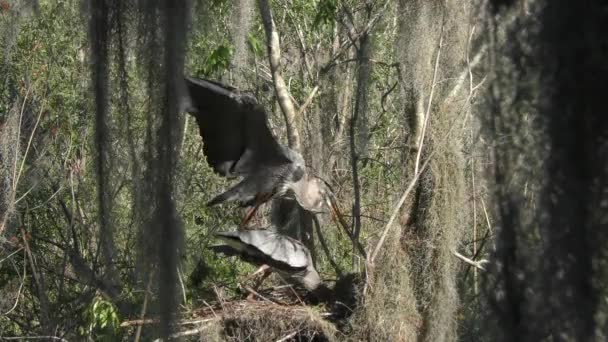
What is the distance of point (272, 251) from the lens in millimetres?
4023

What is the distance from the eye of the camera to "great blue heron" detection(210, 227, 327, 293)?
4.00 m

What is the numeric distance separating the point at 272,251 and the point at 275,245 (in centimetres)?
4

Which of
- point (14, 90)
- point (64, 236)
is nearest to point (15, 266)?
point (64, 236)

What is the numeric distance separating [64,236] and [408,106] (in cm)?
194

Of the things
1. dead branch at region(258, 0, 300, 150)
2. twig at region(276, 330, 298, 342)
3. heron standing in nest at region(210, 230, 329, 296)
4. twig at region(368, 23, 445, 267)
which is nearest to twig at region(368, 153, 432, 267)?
twig at region(368, 23, 445, 267)

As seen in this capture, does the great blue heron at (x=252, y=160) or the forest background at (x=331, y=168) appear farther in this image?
the great blue heron at (x=252, y=160)

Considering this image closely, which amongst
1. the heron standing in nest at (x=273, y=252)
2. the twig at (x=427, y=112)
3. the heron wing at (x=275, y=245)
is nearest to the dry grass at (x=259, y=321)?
the heron standing in nest at (x=273, y=252)

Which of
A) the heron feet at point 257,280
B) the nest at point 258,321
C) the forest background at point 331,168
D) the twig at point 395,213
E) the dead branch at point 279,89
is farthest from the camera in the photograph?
the dead branch at point 279,89

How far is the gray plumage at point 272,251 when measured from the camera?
13.1 feet

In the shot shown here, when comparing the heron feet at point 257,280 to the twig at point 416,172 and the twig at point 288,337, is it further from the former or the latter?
the twig at point 416,172

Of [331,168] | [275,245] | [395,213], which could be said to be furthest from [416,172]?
[331,168]

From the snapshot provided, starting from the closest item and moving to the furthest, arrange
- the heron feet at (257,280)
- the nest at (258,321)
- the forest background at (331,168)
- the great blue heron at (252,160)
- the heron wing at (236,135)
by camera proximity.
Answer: the forest background at (331,168), the heron wing at (236,135), the great blue heron at (252,160), the nest at (258,321), the heron feet at (257,280)

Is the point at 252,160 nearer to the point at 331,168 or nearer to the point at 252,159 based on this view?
the point at 252,159

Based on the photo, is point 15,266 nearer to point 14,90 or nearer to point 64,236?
point 64,236
